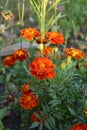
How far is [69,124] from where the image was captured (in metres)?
2.44

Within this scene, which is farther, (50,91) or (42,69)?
(50,91)

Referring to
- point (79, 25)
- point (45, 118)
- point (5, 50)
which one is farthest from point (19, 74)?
point (79, 25)

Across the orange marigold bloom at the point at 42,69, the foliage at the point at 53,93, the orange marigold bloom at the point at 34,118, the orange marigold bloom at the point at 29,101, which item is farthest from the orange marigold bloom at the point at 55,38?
the orange marigold bloom at the point at 34,118

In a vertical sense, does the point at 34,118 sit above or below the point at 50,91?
below

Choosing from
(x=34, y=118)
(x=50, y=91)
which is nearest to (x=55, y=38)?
(x=50, y=91)

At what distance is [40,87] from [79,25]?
7.12ft

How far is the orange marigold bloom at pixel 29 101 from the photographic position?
8.01 feet

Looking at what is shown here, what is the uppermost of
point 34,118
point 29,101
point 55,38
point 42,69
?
point 55,38

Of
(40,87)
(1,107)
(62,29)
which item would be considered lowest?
(1,107)

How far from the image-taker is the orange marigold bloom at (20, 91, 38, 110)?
244 cm

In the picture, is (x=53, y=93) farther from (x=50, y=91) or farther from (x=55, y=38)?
(x=55, y=38)

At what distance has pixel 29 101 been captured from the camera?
2.45 metres

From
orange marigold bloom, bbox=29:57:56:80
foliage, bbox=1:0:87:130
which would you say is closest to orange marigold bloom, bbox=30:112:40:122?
foliage, bbox=1:0:87:130

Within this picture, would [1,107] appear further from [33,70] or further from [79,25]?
[79,25]
